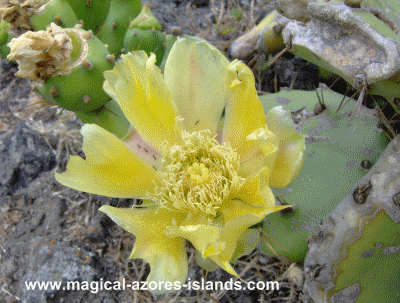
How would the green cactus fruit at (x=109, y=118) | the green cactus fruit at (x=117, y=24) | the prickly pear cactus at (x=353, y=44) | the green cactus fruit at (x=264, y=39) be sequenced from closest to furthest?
1. the prickly pear cactus at (x=353, y=44)
2. the green cactus fruit at (x=109, y=118)
3. the green cactus fruit at (x=117, y=24)
4. the green cactus fruit at (x=264, y=39)

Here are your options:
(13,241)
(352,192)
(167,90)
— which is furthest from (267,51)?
(13,241)

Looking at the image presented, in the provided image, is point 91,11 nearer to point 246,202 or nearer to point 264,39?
point 264,39

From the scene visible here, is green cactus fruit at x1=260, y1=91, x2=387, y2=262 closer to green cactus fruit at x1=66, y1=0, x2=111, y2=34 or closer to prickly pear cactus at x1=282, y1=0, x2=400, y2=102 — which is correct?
prickly pear cactus at x1=282, y1=0, x2=400, y2=102

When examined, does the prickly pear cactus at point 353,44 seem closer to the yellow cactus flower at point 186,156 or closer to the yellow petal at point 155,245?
the yellow cactus flower at point 186,156

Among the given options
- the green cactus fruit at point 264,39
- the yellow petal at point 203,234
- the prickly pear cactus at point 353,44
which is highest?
the prickly pear cactus at point 353,44

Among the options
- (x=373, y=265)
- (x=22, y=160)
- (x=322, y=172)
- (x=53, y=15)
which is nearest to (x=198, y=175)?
(x=322, y=172)

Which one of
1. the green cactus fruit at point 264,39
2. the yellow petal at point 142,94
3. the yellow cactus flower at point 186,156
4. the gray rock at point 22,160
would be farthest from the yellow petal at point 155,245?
the green cactus fruit at point 264,39

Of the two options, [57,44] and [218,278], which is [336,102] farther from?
[57,44]
